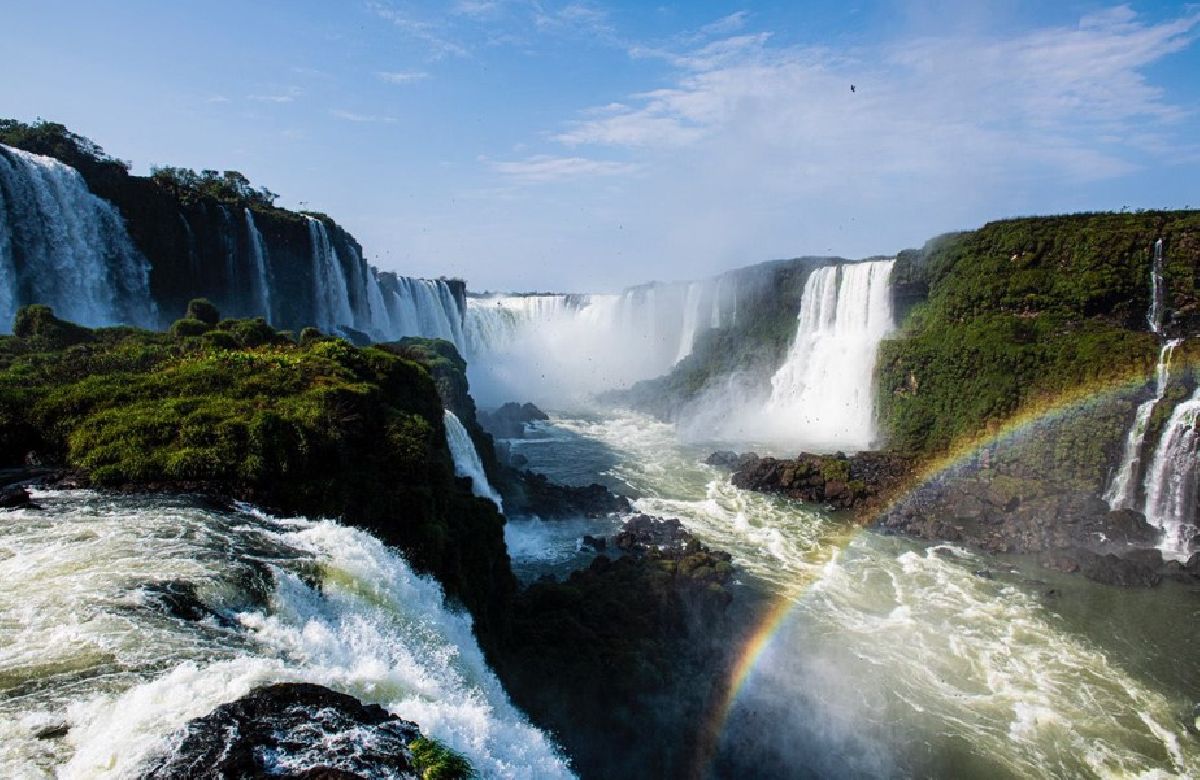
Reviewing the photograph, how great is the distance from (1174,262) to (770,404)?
25.1m

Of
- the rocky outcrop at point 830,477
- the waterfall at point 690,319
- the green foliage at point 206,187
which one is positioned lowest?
the rocky outcrop at point 830,477

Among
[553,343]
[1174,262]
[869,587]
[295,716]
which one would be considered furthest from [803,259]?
[295,716]

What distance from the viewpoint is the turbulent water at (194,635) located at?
19.0ft

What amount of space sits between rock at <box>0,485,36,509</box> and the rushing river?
44.7 feet

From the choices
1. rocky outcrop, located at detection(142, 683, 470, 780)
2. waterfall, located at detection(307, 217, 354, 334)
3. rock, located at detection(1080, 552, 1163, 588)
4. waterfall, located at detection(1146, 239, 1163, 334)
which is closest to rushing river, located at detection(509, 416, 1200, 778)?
rock, located at detection(1080, 552, 1163, 588)

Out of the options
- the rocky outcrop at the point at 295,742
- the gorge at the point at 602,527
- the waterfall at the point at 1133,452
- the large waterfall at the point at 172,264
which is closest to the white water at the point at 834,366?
the gorge at the point at 602,527

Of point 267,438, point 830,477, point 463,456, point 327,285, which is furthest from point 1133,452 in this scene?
point 327,285

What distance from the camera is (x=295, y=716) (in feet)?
20.3

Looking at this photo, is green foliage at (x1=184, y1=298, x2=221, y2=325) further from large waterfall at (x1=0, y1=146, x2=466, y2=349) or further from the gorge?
large waterfall at (x1=0, y1=146, x2=466, y2=349)

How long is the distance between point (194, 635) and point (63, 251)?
30416 mm

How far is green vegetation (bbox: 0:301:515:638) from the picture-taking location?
12.1 metres

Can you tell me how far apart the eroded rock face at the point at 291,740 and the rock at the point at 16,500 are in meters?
6.84

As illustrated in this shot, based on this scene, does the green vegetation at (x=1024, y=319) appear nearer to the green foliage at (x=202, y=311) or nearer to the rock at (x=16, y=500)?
the green foliage at (x=202, y=311)

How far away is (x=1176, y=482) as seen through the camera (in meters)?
25.1
